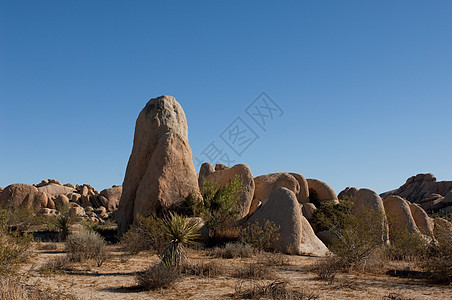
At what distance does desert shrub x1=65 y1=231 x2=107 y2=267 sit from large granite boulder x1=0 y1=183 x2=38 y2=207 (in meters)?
26.5

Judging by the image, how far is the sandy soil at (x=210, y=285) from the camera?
7.16m

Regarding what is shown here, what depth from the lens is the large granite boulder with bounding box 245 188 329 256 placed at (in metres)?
13.7

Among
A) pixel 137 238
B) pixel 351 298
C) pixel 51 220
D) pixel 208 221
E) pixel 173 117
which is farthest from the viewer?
pixel 51 220

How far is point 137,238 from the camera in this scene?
496 inches

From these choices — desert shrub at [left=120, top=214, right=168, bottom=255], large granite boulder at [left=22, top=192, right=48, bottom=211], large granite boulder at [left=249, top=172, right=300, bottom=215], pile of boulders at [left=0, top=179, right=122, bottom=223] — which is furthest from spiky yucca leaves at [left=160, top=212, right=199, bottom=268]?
large granite boulder at [left=22, top=192, right=48, bottom=211]

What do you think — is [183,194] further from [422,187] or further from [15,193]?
[422,187]

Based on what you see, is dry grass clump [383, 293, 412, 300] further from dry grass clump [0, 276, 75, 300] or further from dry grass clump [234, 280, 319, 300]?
dry grass clump [0, 276, 75, 300]

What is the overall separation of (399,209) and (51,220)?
1861cm

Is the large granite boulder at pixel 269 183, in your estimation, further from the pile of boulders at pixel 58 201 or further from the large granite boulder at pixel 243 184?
the pile of boulders at pixel 58 201

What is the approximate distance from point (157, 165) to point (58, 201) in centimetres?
3077

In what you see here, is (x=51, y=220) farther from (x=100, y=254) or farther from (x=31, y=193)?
(x=31, y=193)

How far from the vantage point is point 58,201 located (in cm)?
4200

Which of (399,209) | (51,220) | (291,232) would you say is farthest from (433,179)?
(51,220)

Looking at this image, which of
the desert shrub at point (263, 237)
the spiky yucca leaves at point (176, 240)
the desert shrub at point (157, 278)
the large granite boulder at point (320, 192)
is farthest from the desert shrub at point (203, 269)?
the large granite boulder at point (320, 192)
